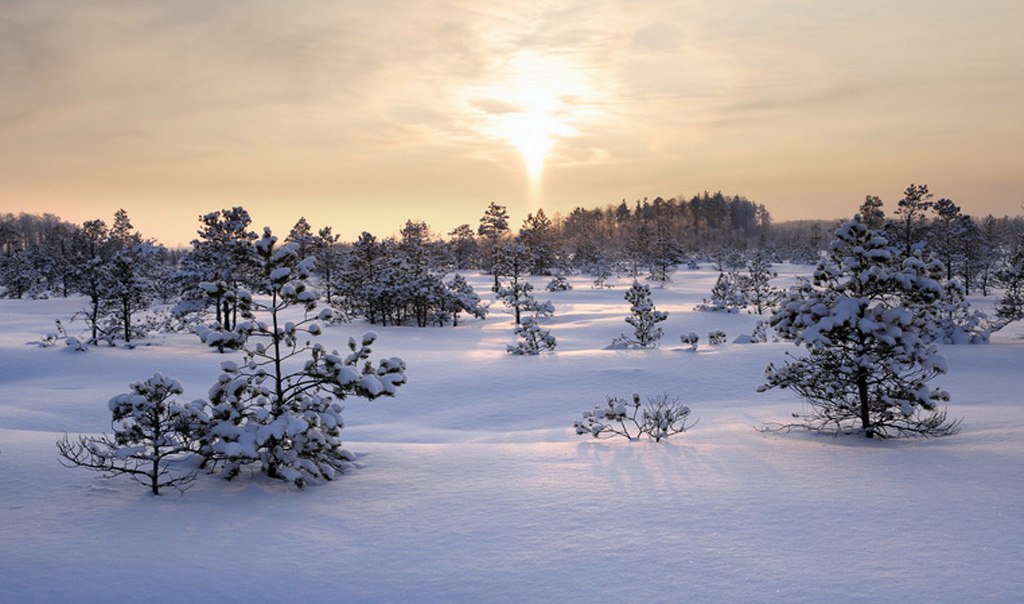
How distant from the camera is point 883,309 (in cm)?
989

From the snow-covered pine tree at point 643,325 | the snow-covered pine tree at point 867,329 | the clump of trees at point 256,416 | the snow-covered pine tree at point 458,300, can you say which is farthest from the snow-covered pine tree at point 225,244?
the snow-covered pine tree at point 867,329

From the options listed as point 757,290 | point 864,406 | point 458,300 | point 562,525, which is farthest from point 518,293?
point 562,525

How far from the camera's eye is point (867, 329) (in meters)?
9.45

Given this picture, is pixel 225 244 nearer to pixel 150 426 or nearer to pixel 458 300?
pixel 458 300

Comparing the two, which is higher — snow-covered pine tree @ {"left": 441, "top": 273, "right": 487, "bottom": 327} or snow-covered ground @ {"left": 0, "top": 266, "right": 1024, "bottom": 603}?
snow-covered pine tree @ {"left": 441, "top": 273, "right": 487, "bottom": 327}

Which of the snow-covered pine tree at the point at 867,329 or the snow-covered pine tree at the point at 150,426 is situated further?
the snow-covered pine tree at the point at 867,329

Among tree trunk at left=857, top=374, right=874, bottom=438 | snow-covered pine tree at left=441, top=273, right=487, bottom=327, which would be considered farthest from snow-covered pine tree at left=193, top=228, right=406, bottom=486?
snow-covered pine tree at left=441, top=273, right=487, bottom=327

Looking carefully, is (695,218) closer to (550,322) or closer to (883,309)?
(550,322)

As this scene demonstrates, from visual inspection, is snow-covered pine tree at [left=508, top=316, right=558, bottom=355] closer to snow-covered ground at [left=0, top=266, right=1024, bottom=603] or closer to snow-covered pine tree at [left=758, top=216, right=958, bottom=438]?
snow-covered ground at [left=0, top=266, right=1024, bottom=603]

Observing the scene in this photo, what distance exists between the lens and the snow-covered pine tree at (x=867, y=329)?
31.3 feet

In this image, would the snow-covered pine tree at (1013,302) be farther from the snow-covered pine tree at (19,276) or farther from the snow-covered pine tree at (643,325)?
the snow-covered pine tree at (19,276)

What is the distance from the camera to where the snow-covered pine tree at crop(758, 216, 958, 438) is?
953cm

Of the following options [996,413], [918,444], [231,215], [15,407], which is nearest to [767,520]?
[918,444]

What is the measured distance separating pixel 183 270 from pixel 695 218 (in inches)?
5442
